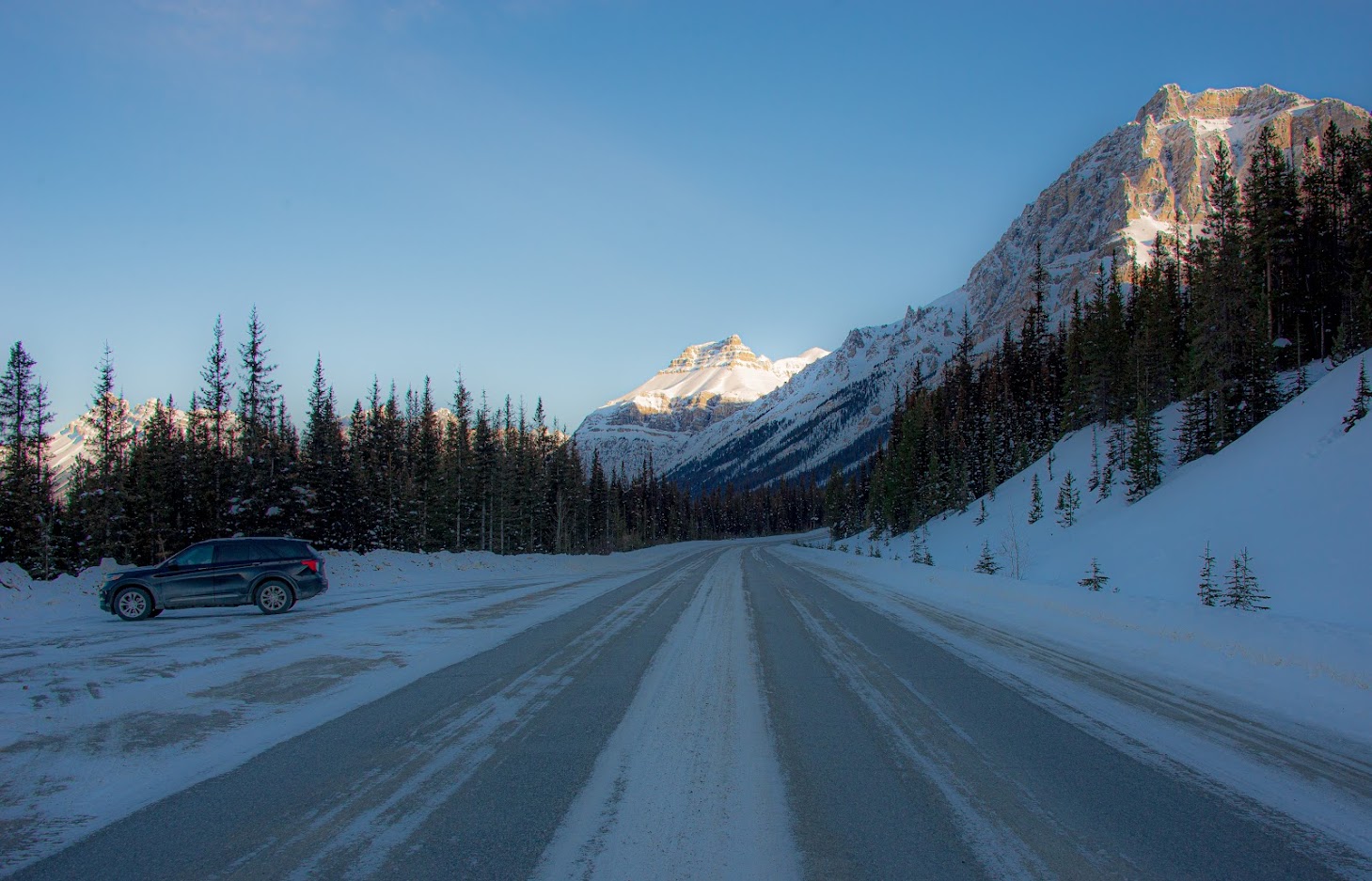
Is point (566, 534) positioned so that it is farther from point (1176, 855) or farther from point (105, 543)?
point (1176, 855)

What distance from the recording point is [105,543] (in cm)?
3438

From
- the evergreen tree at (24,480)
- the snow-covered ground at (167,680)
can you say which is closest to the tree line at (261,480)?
the evergreen tree at (24,480)

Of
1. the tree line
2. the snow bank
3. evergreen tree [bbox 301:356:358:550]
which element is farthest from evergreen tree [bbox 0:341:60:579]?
the snow bank

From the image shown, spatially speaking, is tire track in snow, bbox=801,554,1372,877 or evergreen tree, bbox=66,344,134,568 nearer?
tire track in snow, bbox=801,554,1372,877

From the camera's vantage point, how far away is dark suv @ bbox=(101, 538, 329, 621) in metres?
12.7

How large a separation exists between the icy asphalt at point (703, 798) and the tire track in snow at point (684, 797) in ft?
0.06

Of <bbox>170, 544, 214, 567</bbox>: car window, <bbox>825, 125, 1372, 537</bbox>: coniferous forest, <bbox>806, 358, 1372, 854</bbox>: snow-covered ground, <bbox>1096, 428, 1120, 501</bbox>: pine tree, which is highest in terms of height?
<bbox>825, 125, 1372, 537</bbox>: coniferous forest

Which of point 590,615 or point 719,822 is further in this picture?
point 590,615

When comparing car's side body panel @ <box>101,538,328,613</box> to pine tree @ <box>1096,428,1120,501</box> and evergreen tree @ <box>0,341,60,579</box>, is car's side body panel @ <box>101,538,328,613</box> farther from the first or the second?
pine tree @ <box>1096,428,1120,501</box>

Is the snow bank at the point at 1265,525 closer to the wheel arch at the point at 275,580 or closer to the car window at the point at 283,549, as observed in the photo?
the wheel arch at the point at 275,580

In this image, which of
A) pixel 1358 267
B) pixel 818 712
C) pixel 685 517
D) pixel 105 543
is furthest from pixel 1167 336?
pixel 685 517

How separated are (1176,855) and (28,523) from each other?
46.0m

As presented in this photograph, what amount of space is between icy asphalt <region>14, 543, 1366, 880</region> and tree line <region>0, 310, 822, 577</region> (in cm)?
3490

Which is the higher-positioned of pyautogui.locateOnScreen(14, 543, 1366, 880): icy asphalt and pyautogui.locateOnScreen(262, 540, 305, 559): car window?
pyautogui.locateOnScreen(262, 540, 305, 559): car window
